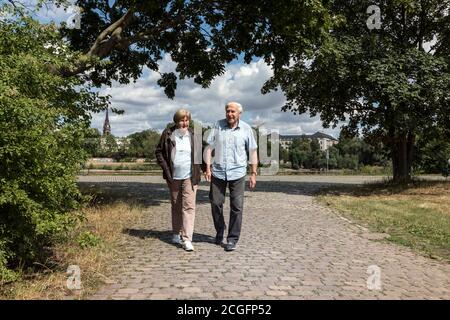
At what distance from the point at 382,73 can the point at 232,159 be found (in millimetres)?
11353

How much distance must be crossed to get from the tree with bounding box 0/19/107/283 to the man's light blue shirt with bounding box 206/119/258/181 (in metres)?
1.96

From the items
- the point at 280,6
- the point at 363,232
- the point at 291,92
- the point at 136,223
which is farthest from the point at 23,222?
the point at 291,92

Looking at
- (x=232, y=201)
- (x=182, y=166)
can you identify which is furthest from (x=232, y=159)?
(x=182, y=166)

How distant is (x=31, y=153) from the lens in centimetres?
474

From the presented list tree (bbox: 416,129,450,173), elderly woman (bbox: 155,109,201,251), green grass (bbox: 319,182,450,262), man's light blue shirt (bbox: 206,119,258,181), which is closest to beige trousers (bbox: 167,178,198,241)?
elderly woman (bbox: 155,109,201,251)

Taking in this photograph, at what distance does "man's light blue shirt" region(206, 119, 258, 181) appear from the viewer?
6.86m

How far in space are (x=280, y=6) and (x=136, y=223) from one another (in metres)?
6.65

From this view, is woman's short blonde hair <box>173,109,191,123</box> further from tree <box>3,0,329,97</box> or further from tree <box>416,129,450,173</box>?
tree <box>416,129,450,173</box>

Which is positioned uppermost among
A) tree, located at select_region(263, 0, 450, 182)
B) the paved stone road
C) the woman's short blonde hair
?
tree, located at select_region(263, 0, 450, 182)

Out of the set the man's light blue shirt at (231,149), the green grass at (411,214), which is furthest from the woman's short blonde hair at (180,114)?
the green grass at (411,214)

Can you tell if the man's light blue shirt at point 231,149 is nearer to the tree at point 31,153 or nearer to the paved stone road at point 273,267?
the paved stone road at point 273,267

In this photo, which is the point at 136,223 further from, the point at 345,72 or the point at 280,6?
the point at 345,72

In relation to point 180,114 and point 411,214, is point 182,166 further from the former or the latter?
point 411,214

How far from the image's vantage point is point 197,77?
55.3 ft
